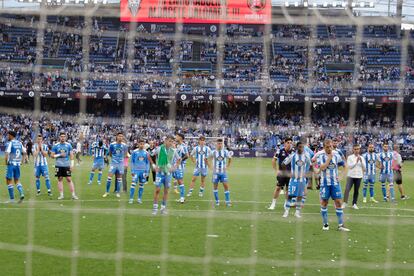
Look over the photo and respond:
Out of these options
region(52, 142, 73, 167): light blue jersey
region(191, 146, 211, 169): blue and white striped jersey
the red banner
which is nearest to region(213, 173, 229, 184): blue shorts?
region(191, 146, 211, 169): blue and white striped jersey

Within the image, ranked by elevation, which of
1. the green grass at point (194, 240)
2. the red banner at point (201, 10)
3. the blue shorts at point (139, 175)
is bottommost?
the green grass at point (194, 240)

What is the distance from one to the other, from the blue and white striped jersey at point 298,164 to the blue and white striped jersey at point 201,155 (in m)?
3.59

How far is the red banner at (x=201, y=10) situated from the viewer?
74.9 feet

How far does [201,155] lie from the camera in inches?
621

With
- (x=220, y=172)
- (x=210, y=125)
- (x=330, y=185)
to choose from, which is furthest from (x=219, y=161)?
(x=210, y=125)

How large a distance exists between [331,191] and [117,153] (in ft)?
20.8

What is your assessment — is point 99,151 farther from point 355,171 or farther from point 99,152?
point 355,171

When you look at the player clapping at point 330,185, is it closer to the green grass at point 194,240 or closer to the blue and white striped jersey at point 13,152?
the green grass at point 194,240

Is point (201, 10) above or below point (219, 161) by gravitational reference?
above

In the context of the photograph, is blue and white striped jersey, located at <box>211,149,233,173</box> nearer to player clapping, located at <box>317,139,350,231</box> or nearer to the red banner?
player clapping, located at <box>317,139,350,231</box>

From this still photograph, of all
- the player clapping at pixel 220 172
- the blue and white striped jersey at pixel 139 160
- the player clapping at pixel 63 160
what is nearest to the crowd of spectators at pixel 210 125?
the blue and white striped jersey at pixel 139 160

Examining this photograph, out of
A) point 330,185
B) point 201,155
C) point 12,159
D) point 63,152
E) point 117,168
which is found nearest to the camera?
point 330,185

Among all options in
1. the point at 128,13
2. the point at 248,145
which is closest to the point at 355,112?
the point at 248,145

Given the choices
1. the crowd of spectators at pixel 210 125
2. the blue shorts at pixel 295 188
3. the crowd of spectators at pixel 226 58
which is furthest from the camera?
the crowd of spectators at pixel 226 58
